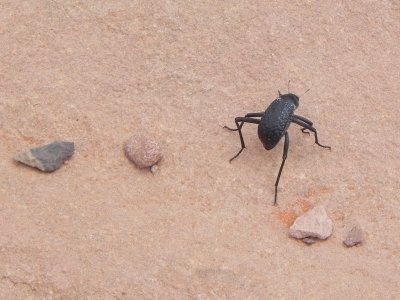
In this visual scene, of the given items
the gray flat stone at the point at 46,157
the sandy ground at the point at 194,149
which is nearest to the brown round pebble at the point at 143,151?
the sandy ground at the point at 194,149

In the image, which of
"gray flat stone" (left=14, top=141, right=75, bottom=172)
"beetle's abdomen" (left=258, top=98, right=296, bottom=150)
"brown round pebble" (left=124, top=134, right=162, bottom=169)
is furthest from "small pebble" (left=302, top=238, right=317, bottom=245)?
"gray flat stone" (left=14, top=141, right=75, bottom=172)

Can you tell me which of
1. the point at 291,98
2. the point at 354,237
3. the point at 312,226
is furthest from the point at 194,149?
the point at 354,237

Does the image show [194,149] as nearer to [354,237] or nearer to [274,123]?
[274,123]

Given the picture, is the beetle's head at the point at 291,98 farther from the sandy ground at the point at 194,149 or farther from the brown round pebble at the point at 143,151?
the brown round pebble at the point at 143,151

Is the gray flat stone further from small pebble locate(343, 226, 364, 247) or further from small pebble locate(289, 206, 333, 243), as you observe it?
small pebble locate(343, 226, 364, 247)

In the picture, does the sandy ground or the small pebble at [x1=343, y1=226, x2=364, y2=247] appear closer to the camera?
the sandy ground
